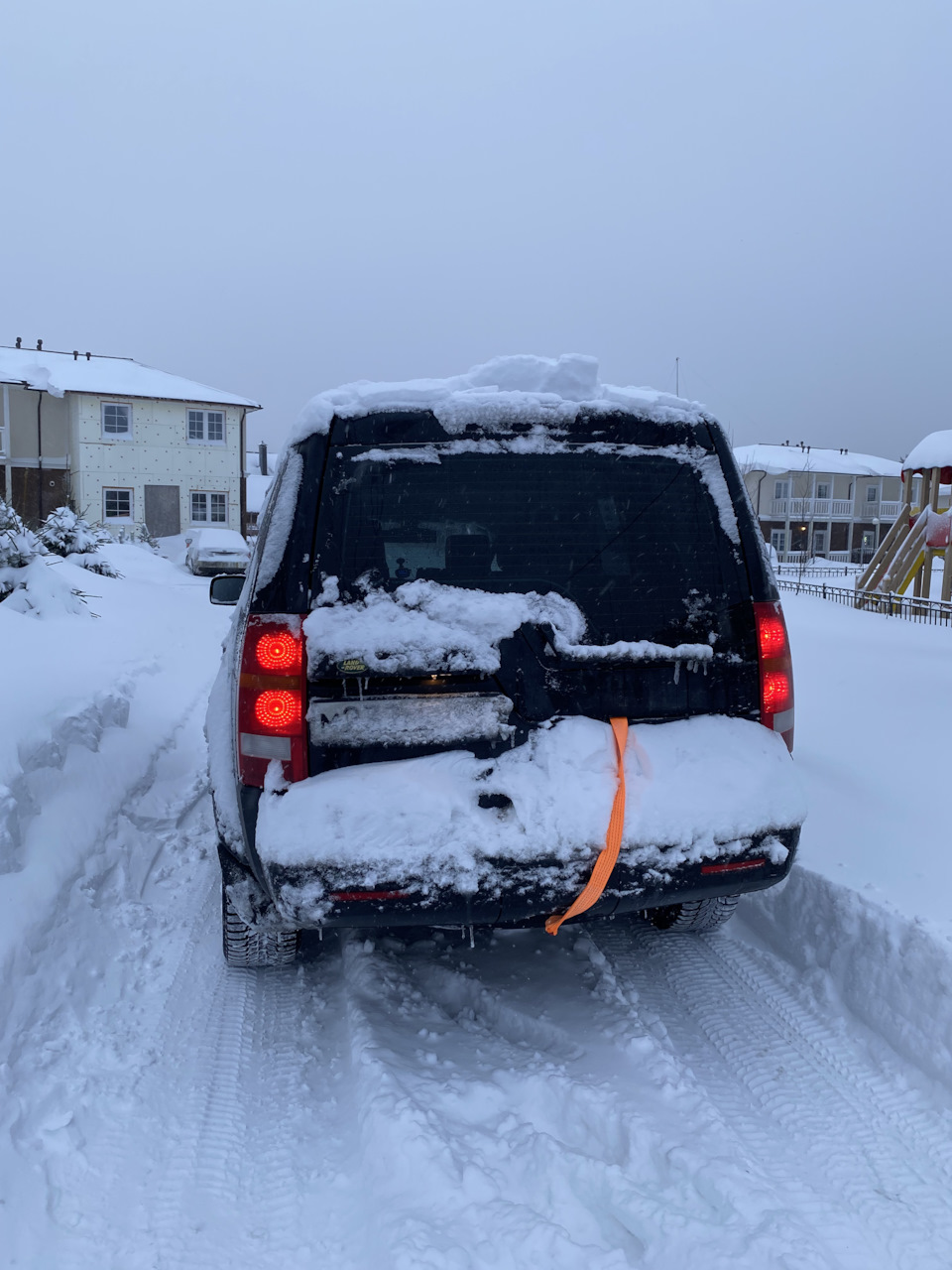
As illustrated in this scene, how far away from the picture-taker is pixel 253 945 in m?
3.25

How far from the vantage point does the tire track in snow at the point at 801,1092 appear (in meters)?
2.19

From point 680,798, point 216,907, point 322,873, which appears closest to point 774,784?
point 680,798

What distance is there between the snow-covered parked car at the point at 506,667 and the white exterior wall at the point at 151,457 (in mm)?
33148

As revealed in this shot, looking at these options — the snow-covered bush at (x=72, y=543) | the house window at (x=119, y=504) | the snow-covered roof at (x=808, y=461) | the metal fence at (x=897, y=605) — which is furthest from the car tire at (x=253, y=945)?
the snow-covered roof at (x=808, y=461)

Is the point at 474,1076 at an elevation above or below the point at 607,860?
below

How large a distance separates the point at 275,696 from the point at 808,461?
206 feet

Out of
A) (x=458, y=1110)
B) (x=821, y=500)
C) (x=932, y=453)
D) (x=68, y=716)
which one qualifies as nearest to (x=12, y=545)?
(x=68, y=716)

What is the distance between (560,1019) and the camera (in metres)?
2.99

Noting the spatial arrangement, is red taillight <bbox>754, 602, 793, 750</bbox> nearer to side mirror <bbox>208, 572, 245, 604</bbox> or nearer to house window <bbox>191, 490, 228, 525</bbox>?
side mirror <bbox>208, 572, 245, 604</bbox>

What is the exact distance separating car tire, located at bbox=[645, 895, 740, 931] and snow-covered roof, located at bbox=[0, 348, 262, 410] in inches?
→ 1320

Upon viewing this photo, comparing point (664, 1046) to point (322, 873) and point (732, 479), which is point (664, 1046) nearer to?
point (322, 873)

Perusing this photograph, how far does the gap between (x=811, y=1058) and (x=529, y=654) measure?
1.68 meters

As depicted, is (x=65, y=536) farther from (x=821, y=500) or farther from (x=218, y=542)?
(x=821, y=500)

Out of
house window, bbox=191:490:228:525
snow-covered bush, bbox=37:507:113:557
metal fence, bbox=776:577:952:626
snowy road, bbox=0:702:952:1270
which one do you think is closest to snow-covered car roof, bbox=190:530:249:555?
house window, bbox=191:490:228:525
